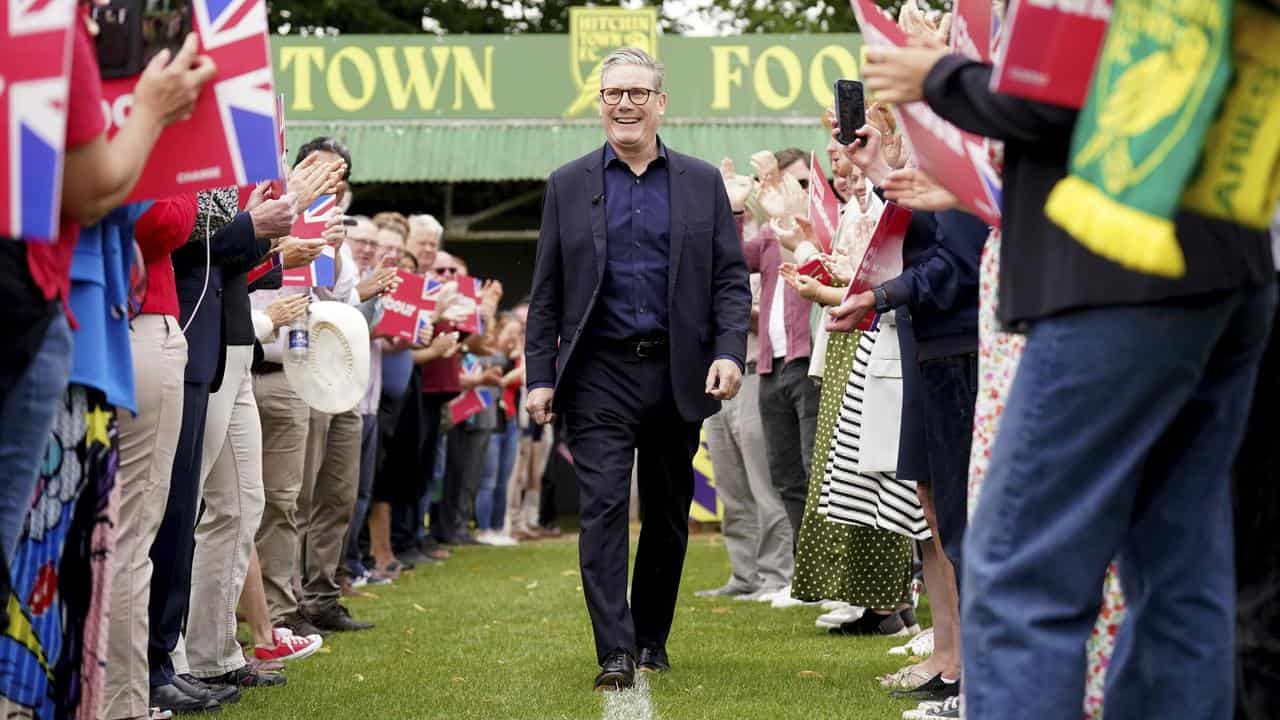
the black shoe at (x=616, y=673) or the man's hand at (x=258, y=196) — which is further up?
the man's hand at (x=258, y=196)

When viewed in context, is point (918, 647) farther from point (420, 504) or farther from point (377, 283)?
point (420, 504)

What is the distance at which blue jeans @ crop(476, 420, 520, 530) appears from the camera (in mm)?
17625

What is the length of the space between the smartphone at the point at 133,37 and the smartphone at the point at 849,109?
110 inches

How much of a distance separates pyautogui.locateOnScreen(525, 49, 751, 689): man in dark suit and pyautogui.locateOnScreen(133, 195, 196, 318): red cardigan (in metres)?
2.04

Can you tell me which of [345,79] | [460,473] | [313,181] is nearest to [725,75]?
[345,79]

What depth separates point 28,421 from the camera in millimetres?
3318

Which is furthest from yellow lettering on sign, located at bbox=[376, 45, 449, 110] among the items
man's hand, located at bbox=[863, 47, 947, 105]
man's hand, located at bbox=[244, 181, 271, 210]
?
man's hand, located at bbox=[863, 47, 947, 105]

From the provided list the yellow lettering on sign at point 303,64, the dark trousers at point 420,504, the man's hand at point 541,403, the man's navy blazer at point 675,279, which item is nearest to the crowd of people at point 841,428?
the man's navy blazer at point 675,279

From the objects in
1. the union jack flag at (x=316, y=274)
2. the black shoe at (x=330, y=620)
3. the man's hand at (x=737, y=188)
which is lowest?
the black shoe at (x=330, y=620)

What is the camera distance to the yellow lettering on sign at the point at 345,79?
2219 centimetres

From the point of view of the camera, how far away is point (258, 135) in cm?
377

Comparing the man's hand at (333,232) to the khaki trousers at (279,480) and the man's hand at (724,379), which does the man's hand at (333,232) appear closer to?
the khaki trousers at (279,480)

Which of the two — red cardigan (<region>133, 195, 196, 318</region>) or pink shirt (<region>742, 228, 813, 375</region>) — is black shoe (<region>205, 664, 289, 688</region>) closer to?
red cardigan (<region>133, 195, 196, 318</region>)

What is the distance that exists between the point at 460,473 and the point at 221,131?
13.2 metres
